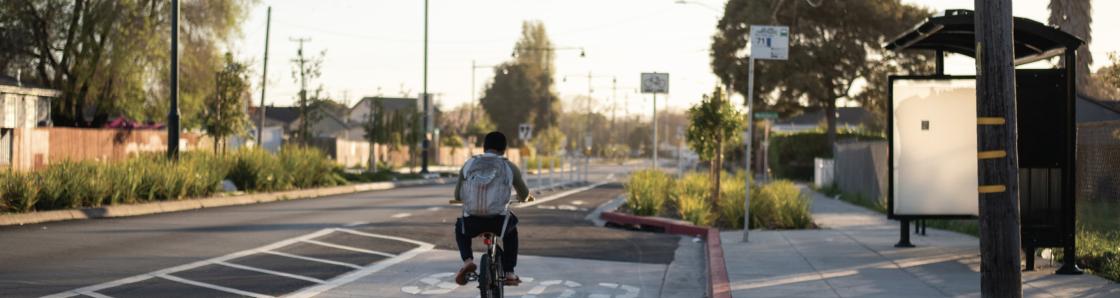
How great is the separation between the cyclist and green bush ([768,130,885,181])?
47741mm

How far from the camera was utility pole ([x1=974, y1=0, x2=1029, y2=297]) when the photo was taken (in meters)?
8.70

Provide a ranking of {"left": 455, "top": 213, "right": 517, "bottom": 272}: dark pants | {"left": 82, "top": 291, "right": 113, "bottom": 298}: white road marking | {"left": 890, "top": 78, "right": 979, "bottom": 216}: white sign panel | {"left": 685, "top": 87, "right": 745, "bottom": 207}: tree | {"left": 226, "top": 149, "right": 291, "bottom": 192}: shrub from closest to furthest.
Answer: {"left": 455, "top": 213, "right": 517, "bottom": 272}: dark pants, {"left": 82, "top": 291, "right": 113, "bottom": 298}: white road marking, {"left": 890, "top": 78, "right": 979, "bottom": 216}: white sign panel, {"left": 685, "top": 87, "right": 745, "bottom": 207}: tree, {"left": 226, "top": 149, "right": 291, "bottom": 192}: shrub

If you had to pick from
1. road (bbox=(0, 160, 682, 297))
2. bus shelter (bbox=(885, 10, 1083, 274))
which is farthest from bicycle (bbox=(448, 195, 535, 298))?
bus shelter (bbox=(885, 10, 1083, 274))

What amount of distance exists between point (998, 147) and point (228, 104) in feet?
109

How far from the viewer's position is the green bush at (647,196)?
83.4 feet

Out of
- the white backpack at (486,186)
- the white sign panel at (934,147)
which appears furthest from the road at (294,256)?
the white sign panel at (934,147)

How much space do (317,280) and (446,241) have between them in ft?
17.9

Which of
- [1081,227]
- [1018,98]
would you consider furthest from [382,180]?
[1018,98]

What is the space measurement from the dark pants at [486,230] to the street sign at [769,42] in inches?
279

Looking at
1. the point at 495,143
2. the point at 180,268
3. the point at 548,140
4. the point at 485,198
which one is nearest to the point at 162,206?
the point at 180,268

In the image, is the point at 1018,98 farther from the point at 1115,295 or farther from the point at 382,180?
the point at 382,180

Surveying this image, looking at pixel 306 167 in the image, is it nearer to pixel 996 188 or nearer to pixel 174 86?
pixel 174 86

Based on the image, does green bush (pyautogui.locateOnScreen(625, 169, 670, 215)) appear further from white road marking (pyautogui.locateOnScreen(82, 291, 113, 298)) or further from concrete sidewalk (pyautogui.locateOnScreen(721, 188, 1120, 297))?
white road marking (pyautogui.locateOnScreen(82, 291, 113, 298))

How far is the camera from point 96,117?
4512 cm
